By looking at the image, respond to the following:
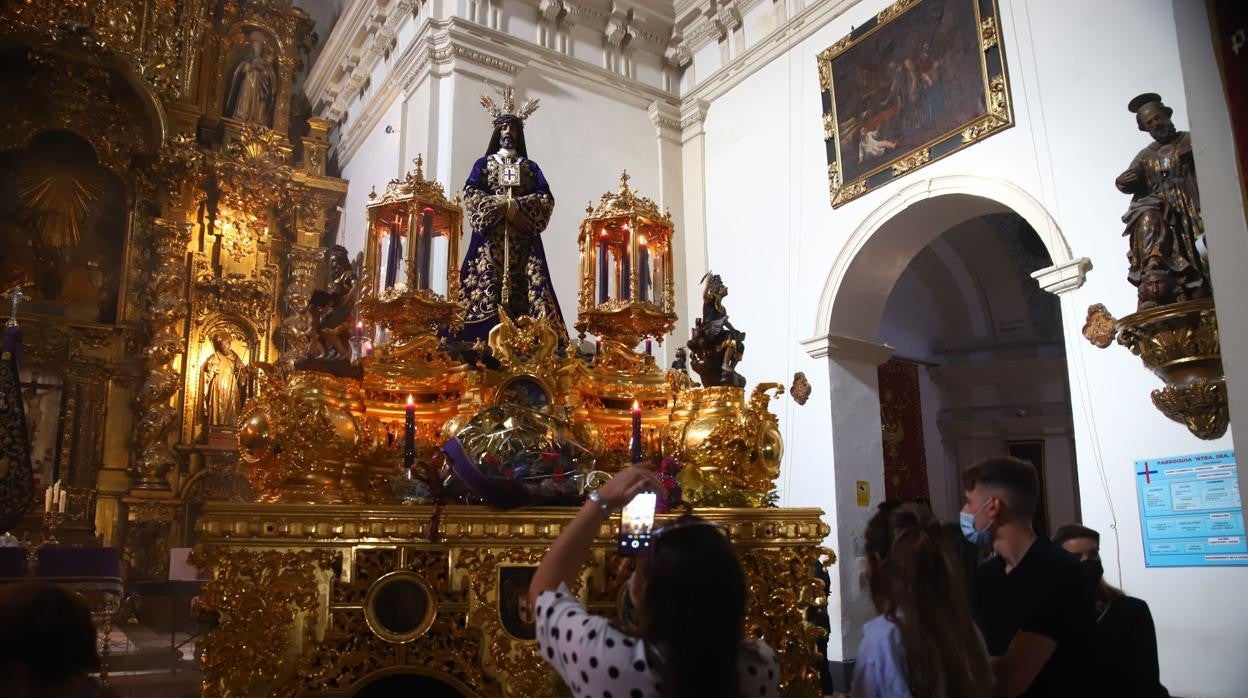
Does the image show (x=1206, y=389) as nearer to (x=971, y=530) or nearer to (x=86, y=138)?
(x=971, y=530)

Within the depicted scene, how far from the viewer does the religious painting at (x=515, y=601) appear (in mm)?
3488

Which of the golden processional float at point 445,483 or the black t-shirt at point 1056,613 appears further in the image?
the golden processional float at point 445,483

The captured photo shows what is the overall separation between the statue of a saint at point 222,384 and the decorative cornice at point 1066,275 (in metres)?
9.37

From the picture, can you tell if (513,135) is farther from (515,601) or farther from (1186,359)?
(1186,359)

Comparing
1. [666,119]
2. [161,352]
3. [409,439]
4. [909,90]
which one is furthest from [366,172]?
[409,439]

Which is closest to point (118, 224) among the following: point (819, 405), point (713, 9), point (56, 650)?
point (713, 9)

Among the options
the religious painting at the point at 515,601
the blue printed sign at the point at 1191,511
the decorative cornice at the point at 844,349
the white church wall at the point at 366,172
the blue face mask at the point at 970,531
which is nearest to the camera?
the blue face mask at the point at 970,531

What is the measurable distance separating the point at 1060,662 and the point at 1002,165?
5963mm

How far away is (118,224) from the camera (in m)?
11.4

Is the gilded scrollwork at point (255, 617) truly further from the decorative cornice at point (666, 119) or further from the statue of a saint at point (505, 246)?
the decorative cornice at point (666, 119)

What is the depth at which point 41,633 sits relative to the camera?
65.0 inches

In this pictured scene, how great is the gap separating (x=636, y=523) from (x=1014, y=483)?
3.95ft

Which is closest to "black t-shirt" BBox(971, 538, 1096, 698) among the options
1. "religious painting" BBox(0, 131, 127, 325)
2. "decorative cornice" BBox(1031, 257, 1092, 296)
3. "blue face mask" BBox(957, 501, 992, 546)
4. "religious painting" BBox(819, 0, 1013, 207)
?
"blue face mask" BBox(957, 501, 992, 546)

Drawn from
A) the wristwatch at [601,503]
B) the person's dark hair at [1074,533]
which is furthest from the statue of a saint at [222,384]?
the wristwatch at [601,503]
